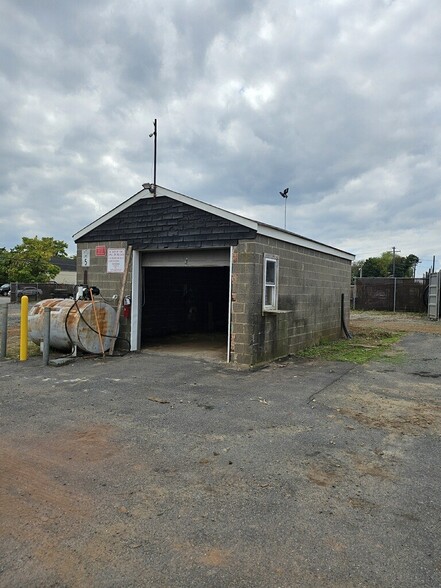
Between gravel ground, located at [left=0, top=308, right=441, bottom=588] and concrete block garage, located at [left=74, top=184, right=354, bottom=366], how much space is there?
2333 mm

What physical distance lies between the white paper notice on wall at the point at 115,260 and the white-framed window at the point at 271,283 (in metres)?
3.50

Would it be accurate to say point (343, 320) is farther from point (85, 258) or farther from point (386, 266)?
Result: point (386, 266)

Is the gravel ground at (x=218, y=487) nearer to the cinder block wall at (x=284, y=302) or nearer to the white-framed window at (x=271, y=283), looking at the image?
the cinder block wall at (x=284, y=302)

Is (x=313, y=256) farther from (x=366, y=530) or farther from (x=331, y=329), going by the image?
(x=366, y=530)

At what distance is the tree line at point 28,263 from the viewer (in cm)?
4481

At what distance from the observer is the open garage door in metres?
9.76

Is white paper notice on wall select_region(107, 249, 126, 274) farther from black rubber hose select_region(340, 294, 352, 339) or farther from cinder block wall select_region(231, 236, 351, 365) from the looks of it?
black rubber hose select_region(340, 294, 352, 339)

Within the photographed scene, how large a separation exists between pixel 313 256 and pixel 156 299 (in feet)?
16.5

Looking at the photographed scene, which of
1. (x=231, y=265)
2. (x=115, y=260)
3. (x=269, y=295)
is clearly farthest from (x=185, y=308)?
(x=231, y=265)

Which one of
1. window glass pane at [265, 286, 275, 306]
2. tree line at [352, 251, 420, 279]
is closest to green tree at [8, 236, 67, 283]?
window glass pane at [265, 286, 275, 306]

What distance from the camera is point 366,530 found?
280 centimetres

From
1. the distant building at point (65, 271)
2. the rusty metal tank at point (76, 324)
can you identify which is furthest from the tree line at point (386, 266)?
the rusty metal tank at point (76, 324)

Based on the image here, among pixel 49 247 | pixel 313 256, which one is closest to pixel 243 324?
pixel 313 256

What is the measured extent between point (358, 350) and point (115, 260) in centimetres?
678
